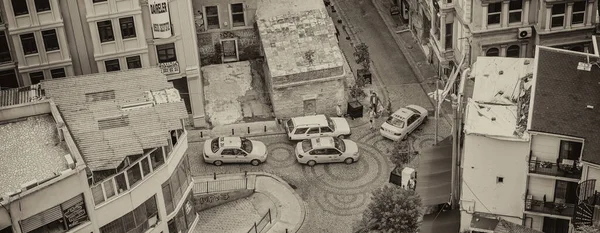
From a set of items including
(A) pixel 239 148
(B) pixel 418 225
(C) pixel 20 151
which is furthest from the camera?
(A) pixel 239 148

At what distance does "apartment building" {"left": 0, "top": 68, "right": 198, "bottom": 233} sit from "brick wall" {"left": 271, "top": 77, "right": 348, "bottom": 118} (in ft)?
61.8

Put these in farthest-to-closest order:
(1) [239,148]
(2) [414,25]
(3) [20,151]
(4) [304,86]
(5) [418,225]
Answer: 1. (2) [414,25]
2. (4) [304,86]
3. (1) [239,148]
4. (5) [418,225]
5. (3) [20,151]

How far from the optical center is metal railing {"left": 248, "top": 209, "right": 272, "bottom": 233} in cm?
6538

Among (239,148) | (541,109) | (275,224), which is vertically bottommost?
(275,224)

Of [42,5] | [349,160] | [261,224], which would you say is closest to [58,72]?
[42,5]

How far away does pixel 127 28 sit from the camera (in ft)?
232

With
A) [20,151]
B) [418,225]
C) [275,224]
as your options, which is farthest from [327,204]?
[20,151]

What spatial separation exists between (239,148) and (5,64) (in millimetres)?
19676

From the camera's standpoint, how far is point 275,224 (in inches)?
2613

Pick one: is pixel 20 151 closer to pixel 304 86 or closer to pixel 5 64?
pixel 5 64

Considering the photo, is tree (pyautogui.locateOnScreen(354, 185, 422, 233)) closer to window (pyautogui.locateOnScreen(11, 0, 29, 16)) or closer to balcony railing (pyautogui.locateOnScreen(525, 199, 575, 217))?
balcony railing (pyautogui.locateOnScreen(525, 199, 575, 217))

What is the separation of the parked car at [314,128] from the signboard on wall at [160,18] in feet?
42.8

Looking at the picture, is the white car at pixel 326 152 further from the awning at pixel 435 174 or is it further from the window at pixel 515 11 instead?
the window at pixel 515 11

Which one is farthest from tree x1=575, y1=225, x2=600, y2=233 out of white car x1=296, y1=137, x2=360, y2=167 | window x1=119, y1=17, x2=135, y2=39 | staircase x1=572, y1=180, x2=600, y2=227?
window x1=119, y1=17, x2=135, y2=39
